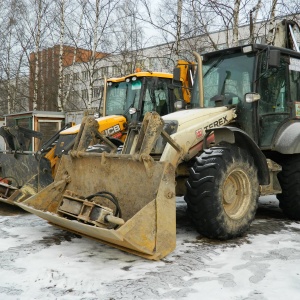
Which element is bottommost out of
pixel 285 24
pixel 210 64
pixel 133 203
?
pixel 133 203

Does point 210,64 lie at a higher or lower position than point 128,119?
higher

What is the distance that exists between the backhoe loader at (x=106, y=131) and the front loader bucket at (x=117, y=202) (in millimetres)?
694

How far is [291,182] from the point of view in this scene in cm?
586

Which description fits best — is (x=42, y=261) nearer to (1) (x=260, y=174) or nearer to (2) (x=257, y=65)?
(1) (x=260, y=174)

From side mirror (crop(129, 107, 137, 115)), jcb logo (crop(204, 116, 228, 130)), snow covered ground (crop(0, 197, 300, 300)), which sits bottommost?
snow covered ground (crop(0, 197, 300, 300))

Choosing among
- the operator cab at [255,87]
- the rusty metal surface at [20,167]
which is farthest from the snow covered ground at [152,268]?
the rusty metal surface at [20,167]

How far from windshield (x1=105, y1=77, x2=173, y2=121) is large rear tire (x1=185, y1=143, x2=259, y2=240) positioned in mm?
3699

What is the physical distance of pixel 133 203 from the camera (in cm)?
471

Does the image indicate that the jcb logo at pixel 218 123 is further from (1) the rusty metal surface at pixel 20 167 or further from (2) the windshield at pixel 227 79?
(1) the rusty metal surface at pixel 20 167

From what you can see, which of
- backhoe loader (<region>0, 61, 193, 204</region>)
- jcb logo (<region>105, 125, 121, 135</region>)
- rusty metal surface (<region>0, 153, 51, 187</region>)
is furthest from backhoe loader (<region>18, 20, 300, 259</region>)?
jcb logo (<region>105, 125, 121, 135</region>)

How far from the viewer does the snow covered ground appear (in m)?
3.41

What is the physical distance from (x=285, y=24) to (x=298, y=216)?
3.28 meters

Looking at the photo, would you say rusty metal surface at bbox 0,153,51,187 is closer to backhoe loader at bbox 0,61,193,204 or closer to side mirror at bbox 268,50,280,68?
backhoe loader at bbox 0,61,193,204

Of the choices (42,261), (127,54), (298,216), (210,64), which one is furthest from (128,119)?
(127,54)
